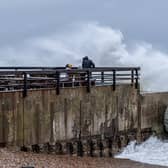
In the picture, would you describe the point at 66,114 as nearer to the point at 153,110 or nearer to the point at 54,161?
the point at 54,161

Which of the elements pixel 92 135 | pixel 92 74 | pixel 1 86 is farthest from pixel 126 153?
pixel 1 86

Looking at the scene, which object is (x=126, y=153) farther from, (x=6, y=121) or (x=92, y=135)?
(x=6, y=121)

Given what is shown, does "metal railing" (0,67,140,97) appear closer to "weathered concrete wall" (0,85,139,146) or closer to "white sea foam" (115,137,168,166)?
"weathered concrete wall" (0,85,139,146)

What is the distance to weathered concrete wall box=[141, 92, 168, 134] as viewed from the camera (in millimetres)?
24547

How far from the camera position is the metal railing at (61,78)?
60.2ft

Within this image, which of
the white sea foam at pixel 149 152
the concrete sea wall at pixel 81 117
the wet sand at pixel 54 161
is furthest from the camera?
the white sea foam at pixel 149 152

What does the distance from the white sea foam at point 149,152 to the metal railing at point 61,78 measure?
2509 millimetres

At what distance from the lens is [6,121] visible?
17.5 m

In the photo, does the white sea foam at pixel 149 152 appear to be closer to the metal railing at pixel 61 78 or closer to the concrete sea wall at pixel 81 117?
the concrete sea wall at pixel 81 117

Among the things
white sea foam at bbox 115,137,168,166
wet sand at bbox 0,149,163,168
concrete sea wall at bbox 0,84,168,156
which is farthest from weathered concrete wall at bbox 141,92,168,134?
wet sand at bbox 0,149,163,168

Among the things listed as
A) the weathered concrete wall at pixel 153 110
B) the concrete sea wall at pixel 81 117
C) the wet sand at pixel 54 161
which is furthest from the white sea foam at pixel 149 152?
the wet sand at pixel 54 161

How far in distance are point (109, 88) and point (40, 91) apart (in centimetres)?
437

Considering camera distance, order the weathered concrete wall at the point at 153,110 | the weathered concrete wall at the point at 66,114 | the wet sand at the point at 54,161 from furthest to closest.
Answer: the weathered concrete wall at the point at 153,110 < the weathered concrete wall at the point at 66,114 < the wet sand at the point at 54,161

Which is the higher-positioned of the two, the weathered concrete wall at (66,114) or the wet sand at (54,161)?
the weathered concrete wall at (66,114)
